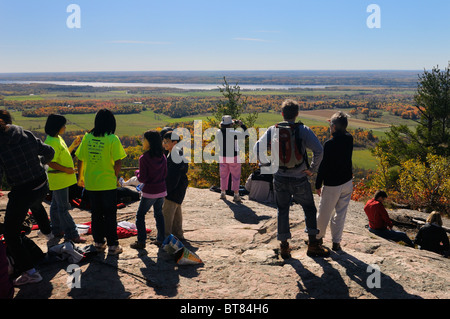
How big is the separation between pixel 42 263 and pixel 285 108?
11.9ft

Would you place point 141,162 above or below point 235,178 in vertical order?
above

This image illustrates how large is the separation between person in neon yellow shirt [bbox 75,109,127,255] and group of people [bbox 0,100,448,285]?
0.5 inches

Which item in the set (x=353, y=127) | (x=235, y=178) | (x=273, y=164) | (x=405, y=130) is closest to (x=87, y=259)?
(x=273, y=164)

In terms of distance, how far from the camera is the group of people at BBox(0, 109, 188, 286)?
3574 millimetres

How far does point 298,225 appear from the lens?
19.7ft

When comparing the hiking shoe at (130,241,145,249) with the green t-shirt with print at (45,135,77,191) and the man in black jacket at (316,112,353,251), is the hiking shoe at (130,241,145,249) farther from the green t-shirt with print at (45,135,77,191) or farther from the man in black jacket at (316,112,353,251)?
the man in black jacket at (316,112,353,251)

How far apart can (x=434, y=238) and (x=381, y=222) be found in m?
1.05

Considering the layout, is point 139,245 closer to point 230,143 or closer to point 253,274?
point 253,274

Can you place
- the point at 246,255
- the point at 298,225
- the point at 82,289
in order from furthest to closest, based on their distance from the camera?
the point at 298,225 < the point at 246,255 < the point at 82,289

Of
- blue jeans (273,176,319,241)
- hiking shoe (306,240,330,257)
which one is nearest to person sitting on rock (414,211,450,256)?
hiking shoe (306,240,330,257)

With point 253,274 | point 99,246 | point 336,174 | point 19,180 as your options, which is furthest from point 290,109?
point 19,180

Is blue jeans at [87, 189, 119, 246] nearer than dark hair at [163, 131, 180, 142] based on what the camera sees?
Yes

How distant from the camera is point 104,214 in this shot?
14.0 ft

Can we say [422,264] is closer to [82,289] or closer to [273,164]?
[273,164]
